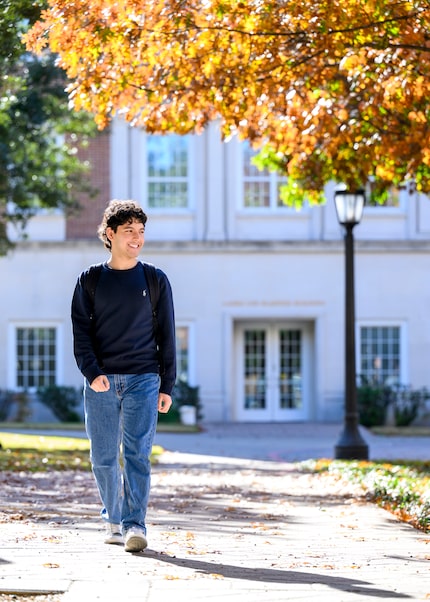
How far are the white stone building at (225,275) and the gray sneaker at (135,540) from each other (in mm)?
21233

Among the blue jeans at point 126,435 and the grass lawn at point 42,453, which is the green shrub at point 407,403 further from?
the blue jeans at point 126,435

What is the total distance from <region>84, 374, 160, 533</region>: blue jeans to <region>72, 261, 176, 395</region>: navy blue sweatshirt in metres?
0.08

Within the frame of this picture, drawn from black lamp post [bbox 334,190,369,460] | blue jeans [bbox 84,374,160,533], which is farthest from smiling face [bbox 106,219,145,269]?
black lamp post [bbox 334,190,369,460]

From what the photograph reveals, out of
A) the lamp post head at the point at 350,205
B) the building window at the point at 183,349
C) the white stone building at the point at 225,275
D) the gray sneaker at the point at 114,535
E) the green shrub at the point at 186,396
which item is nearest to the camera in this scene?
the gray sneaker at the point at 114,535

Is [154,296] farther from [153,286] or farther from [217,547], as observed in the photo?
[217,547]

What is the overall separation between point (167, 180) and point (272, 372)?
519cm

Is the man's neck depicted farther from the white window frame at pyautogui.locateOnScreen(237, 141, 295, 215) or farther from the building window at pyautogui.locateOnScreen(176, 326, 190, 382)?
the white window frame at pyautogui.locateOnScreen(237, 141, 295, 215)

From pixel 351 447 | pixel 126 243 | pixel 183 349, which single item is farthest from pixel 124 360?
pixel 183 349

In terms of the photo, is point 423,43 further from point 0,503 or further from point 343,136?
point 0,503

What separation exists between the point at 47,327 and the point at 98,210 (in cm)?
299

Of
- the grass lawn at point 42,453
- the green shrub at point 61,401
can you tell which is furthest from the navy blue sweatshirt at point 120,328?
the green shrub at point 61,401

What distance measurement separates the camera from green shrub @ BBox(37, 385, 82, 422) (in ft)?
89.2

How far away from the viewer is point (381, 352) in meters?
28.6

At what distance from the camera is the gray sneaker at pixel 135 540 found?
6.88 meters
